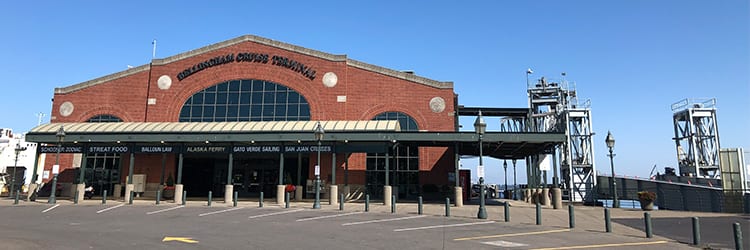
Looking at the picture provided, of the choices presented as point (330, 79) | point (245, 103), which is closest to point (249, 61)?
point (245, 103)

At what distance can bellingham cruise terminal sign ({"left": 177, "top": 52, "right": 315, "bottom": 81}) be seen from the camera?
35.9m

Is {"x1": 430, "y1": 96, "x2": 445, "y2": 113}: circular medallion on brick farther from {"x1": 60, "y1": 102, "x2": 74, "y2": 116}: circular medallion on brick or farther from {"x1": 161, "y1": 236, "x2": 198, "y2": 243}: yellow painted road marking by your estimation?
{"x1": 60, "y1": 102, "x2": 74, "y2": 116}: circular medallion on brick

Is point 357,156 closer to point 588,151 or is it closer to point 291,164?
point 291,164

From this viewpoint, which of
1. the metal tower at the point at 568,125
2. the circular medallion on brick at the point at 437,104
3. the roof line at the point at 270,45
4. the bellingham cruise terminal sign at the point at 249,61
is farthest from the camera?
the metal tower at the point at 568,125

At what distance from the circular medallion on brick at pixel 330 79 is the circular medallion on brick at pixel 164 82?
12.3 metres

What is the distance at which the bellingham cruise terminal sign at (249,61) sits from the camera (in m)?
35.9

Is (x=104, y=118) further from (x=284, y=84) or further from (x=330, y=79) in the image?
(x=330, y=79)

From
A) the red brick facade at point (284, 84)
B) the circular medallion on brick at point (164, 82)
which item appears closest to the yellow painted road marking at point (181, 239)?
the red brick facade at point (284, 84)

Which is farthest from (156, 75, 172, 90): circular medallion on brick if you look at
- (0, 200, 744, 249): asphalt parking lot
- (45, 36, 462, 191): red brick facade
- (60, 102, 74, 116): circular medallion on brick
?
(0, 200, 744, 249): asphalt parking lot

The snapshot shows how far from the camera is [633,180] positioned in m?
49.6

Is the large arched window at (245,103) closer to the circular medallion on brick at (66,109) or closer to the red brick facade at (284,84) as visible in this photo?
the red brick facade at (284,84)

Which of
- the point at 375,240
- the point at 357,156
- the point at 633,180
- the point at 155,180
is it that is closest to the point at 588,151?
the point at 633,180

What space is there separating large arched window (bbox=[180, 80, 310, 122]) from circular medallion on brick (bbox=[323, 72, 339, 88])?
2087 millimetres

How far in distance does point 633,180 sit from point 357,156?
32901 millimetres
